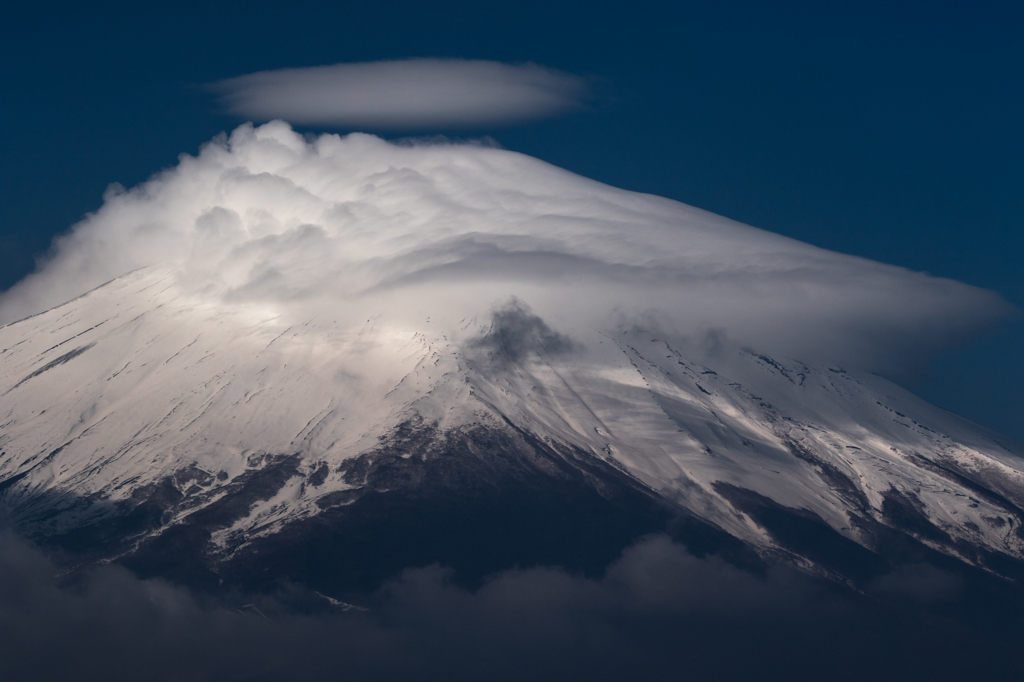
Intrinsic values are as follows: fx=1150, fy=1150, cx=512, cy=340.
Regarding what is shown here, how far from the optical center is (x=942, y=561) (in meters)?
185

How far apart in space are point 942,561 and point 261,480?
10899cm

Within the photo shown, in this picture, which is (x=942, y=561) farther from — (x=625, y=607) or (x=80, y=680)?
(x=80, y=680)

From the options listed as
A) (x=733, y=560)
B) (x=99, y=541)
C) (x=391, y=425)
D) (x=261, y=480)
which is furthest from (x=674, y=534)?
(x=99, y=541)

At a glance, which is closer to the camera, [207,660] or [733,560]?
[207,660]

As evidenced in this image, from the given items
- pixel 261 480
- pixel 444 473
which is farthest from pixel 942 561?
pixel 261 480

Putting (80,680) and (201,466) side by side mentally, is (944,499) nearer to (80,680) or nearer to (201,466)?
(201,466)

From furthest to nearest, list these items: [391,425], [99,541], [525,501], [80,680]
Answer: [391,425] → [525,501] → [99,541] → [80,680]

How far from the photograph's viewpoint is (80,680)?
146 meters

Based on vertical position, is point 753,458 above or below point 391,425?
below

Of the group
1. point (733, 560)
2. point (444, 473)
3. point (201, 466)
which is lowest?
point (733, 560)

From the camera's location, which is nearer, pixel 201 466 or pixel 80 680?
pixel 80 680

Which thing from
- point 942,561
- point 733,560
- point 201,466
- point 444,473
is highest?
point 201,466

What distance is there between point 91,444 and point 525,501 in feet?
244

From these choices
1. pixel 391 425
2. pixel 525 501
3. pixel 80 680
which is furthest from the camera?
pixel 391 425
